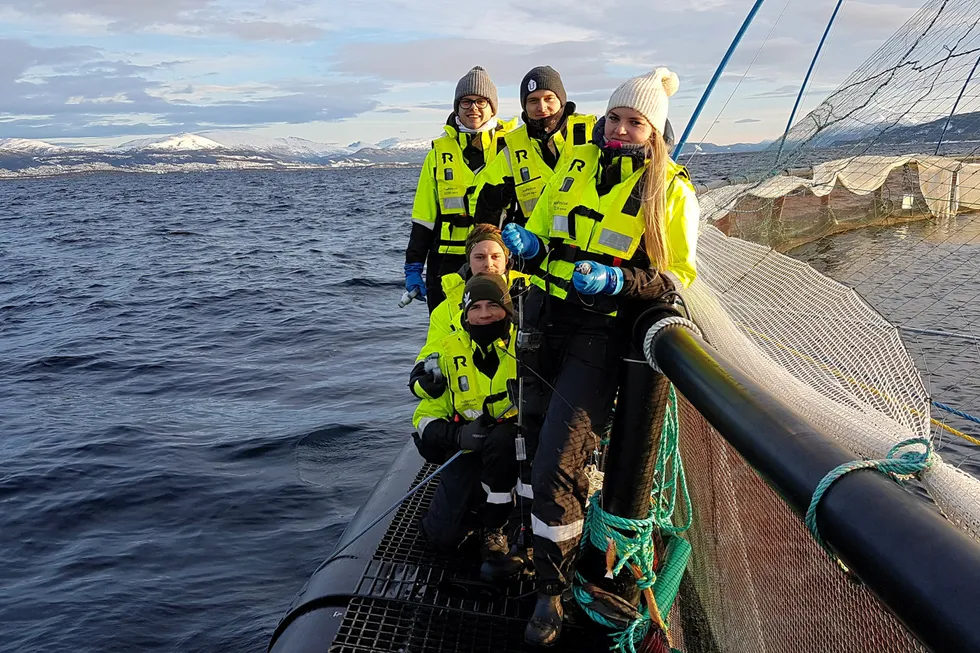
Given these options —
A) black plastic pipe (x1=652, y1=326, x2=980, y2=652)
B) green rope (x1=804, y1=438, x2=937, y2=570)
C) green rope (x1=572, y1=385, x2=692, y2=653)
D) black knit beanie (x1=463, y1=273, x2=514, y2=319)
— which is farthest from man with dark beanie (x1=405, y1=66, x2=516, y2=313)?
green rope (x1=804, y1=438, x2=937, y2=570)

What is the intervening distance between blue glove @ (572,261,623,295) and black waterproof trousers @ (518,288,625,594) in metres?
0.25

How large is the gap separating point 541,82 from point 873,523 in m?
3.67

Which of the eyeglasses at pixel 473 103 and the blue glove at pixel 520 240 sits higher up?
the eyeglasses at pixel 473 103

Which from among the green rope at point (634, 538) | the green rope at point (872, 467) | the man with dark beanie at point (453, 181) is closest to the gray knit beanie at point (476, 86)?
the man with dark beanie at point (453, 181)

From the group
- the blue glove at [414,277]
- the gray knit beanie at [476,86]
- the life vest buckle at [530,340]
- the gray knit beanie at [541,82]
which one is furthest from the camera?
the blue glove at [414,277]

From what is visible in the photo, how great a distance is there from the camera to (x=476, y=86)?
5.28 m

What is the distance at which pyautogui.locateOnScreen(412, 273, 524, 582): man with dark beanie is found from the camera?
380 centimetres

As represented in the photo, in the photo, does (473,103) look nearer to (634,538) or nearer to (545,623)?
(634,538)

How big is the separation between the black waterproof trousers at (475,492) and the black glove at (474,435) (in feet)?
0.10

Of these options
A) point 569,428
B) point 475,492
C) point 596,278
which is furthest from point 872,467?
point 475,492

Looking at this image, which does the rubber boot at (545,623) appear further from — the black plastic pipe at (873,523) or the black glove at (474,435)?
the black plastic pipe at (873,523)

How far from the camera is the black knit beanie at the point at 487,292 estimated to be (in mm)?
3752

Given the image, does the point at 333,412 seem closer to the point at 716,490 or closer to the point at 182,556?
the point at 182,556

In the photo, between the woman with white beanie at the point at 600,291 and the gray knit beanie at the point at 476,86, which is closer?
the woman with white beanie at the point at 600,291
